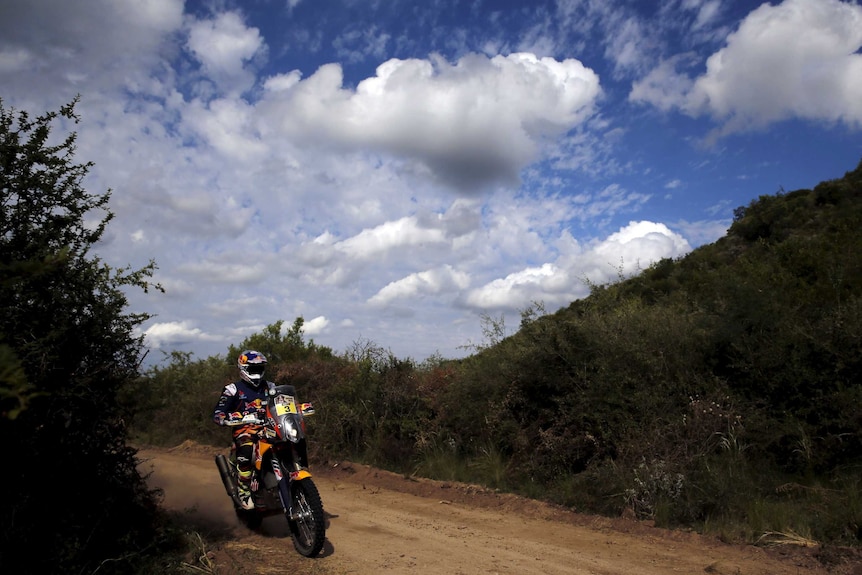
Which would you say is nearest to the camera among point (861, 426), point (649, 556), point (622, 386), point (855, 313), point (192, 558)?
point (192, 558)

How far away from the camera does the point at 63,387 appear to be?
5.35 meters

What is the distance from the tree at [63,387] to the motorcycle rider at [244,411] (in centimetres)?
105

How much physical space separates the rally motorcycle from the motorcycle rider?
0.09 metres

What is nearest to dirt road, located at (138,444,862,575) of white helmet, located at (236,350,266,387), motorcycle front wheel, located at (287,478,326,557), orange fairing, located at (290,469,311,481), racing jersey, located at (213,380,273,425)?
motorcycle front wheel, located at (287,478,326,557)

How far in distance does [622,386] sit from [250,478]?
601 centimetres

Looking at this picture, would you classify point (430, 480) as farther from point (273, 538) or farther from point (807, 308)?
point (807, 308)

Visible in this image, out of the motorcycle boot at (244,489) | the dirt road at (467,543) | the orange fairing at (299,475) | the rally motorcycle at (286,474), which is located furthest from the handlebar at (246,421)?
the dirt road at (467,543)

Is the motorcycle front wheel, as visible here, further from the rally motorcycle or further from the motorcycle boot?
the motorcycle boot

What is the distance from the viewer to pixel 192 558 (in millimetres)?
5828

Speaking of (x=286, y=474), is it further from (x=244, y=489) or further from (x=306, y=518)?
(x=244, y=489)

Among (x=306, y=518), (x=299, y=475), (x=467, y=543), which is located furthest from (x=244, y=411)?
(x=467, y=543)

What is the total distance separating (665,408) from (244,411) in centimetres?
634

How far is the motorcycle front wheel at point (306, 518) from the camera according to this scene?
6.13m

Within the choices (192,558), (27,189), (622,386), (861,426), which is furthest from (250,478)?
(861,426)
